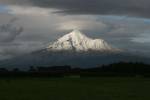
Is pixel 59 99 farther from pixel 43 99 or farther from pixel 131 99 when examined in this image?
pixel 131 99

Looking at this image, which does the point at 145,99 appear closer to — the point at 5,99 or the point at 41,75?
the point at 5,99

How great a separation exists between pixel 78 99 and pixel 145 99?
7091mm

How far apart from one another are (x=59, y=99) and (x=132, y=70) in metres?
155

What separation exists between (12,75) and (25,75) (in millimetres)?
4315

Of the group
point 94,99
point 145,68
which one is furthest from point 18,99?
point 145,68

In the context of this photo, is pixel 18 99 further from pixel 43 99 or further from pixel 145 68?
pixel 145 68

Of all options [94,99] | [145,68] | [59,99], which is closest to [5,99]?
[59,99]

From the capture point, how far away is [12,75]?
145 meters

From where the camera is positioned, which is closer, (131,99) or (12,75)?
(131,99)

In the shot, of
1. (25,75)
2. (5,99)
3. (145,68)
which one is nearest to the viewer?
(5,99)

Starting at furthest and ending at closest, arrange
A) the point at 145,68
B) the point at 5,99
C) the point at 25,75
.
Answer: the point at 145,68 < the point at 25,75 < the point at 5,99

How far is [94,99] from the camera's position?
45.1 meters

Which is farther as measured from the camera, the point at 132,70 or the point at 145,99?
the point at 132,70

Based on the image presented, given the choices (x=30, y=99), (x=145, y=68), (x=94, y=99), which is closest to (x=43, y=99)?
(x=30, y=99)
